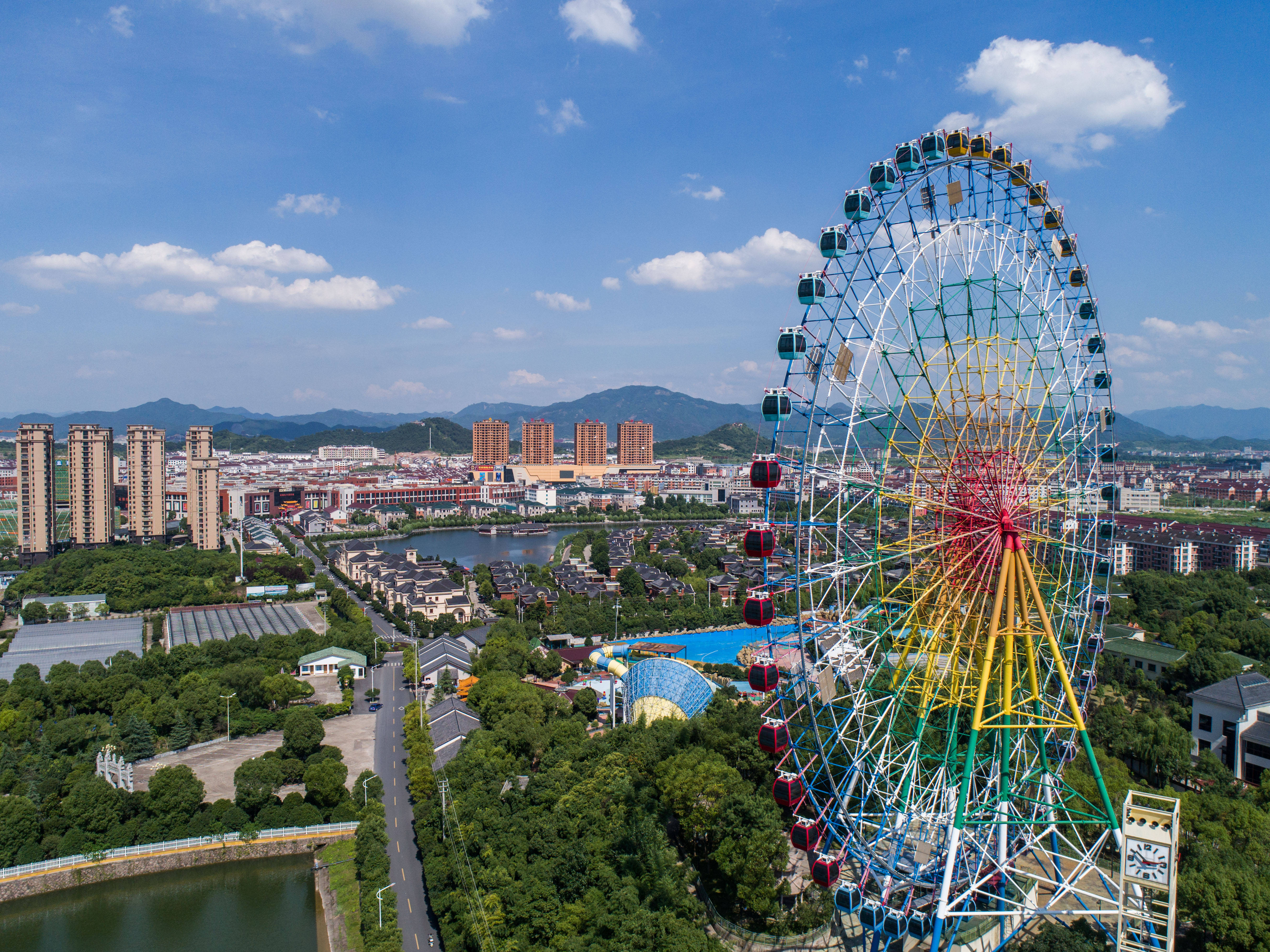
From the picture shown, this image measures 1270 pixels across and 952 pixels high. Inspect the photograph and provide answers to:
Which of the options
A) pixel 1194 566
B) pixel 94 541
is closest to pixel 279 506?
pixel 94 541

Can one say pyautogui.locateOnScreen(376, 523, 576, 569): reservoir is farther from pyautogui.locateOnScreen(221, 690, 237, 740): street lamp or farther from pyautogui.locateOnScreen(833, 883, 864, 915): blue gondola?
pyautogui.locateOnScreen(833, 883, 864, 915): blue gondola

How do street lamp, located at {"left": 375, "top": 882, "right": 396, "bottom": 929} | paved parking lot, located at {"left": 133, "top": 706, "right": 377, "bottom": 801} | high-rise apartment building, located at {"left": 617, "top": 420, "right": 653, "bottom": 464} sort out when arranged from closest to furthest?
1. street lamp, located at {"left": 375, "top": 882, "right": 396, "bottom": 929}
2. paved parking lot, located at {"left": 133, "top": 706, "right": 377, "bottom": 801}
3. high-rise apartment building, located at {"left": 617, "top": 420, "right": 653, "bottom": 464}

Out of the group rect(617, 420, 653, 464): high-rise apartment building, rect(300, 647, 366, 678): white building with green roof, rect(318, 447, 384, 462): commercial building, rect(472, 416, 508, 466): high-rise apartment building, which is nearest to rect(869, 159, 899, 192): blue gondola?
rect(300, 647, 366, 678): white building with green roof

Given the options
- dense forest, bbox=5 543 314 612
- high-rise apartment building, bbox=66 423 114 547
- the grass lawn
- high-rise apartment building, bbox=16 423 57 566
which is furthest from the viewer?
high-rise apartment building, bbox=66 423 114 547

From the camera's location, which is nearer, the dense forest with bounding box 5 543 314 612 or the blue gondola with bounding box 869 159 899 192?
the blue gondola with bounding box 869 159 899 192

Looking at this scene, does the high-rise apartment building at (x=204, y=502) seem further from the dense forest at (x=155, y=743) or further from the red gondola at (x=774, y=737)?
the red gondola at (x=774, y=737)

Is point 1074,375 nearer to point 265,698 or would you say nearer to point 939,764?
point 939,764
